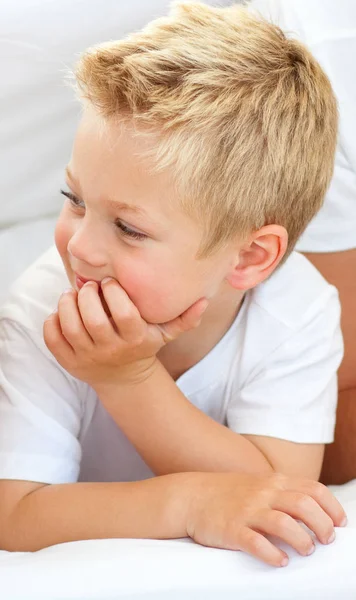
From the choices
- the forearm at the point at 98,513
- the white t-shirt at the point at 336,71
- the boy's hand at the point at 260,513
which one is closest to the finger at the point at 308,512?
the boy's hand at the point at 260,513

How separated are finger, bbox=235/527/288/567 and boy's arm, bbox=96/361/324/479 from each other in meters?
0.18

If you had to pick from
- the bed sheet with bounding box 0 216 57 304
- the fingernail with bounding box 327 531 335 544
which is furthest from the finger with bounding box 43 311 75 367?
the bed sheet with bounding box 0 216 57 304

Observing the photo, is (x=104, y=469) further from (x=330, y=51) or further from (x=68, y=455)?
(x=330, y=51)

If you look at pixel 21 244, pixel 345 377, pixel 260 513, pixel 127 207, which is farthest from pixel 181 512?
pixel 21 244

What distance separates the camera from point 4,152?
136 centimetres

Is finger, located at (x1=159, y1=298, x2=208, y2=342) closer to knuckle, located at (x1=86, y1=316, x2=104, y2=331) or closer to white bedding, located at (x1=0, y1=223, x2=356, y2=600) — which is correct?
knuckle, located at (x1=86, y1=316, x2=104, y2=331)

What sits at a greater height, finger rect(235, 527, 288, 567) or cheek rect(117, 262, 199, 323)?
cheek rect(117, 262, 199, 323)

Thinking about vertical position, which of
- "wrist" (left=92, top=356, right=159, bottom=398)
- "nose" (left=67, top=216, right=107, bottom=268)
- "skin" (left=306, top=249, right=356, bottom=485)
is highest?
"nose" (left=67, top=216, right=107, bottom=268)

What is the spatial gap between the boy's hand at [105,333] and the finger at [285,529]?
0.21 m

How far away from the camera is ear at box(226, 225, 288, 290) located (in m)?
0.92

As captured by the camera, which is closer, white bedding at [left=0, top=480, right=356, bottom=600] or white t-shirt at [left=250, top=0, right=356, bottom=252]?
white bedding at [left=0, top=480, right=356, bottom=600]

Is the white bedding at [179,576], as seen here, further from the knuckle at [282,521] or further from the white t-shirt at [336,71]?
the white t-shirt at [336,71]

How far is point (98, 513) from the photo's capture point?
901 millimetres

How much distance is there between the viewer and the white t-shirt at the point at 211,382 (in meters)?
0.96
